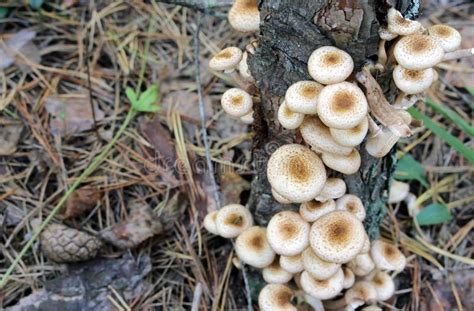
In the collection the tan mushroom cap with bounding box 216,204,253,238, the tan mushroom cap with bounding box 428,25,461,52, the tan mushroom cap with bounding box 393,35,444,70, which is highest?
the tan mushroom cap with bounding box 393,35,444,70

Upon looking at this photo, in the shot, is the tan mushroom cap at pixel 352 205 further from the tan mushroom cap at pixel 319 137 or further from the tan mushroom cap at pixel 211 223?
the tan mushroom cap at pixel 211 223

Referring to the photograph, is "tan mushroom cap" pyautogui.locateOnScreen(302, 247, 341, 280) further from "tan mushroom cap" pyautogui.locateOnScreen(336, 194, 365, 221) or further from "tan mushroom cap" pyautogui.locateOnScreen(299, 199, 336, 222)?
"tan mushroom cap" pyautogui.locateOnScreen(336, 194, 365, 221)

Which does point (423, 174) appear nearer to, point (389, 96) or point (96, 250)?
point (389, 96)

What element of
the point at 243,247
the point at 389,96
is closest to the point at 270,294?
the point at 243,247

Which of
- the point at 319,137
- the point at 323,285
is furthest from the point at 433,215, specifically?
the point at 319,137

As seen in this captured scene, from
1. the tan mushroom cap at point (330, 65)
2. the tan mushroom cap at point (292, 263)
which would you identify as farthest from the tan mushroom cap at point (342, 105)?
the tan mushroom cap at point (292, 263)

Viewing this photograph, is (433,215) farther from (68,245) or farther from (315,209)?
(68,245)

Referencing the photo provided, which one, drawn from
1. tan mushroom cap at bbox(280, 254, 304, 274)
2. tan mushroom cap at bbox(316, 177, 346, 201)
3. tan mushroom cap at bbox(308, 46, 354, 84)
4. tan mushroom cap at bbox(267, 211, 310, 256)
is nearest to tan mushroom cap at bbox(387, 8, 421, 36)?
tan mushroom cap at bbox(308, 46, 354, 84)
